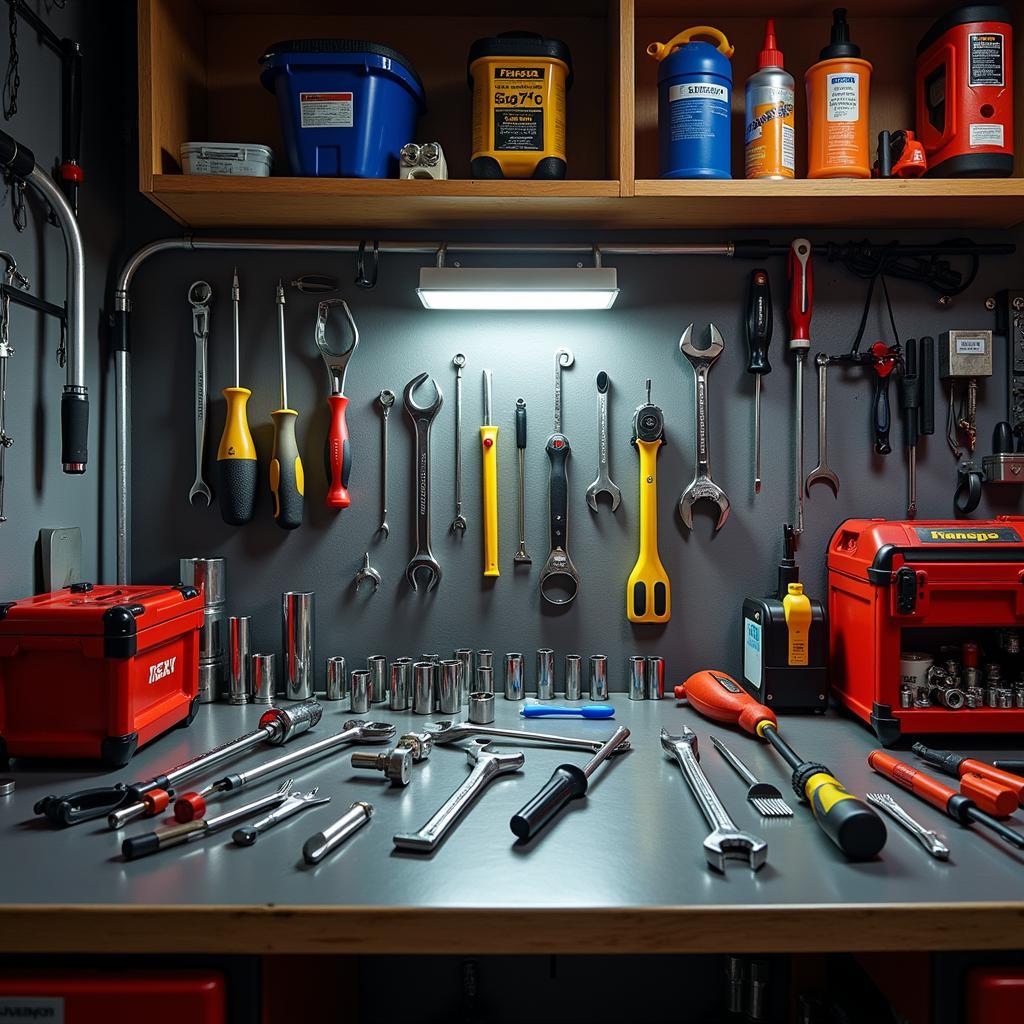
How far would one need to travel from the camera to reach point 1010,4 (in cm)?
139

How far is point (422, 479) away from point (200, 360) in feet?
1.79

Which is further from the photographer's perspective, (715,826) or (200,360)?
(200,360)

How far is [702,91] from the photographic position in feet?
4.41

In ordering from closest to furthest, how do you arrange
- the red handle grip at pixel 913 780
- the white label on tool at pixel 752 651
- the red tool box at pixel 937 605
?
1. the red handle grip at pixel 913 780
2. the red tool box at pixel 937 605
3. the white label on tool at pixel 752 651

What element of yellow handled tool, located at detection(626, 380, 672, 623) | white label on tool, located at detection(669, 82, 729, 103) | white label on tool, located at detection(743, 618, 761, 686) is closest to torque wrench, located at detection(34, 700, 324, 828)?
yellow handled tool, located at detection(626, 380, 672, 623)

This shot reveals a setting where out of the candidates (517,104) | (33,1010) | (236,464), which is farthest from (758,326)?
(33,1010)

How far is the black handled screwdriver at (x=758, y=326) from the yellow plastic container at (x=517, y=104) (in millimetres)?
501

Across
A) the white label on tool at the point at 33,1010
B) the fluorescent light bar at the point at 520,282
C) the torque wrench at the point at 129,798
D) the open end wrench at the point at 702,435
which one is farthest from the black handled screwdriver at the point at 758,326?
the white label on tool at the point at 33,1010

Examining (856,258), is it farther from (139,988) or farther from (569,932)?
(139,988)

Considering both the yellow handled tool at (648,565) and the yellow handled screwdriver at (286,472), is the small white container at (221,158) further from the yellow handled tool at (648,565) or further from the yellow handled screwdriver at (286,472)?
the yellow handled tool at (648,565)

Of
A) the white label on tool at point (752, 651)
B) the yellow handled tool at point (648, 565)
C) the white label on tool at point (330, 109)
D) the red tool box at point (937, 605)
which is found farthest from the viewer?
the yellow handled tool at point (648, 565)

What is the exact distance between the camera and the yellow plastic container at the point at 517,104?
A: 1336mm

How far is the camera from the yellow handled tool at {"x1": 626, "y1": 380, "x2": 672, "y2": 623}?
1.54m

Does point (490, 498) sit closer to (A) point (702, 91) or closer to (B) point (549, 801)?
(B) point (549, 801)
